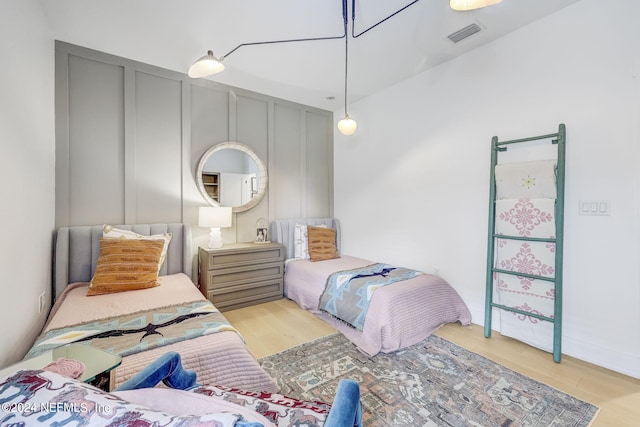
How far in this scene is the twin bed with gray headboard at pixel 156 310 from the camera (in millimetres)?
1360

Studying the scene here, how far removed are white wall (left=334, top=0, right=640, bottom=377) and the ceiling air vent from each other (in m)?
0.31

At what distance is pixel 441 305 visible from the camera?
102 inches

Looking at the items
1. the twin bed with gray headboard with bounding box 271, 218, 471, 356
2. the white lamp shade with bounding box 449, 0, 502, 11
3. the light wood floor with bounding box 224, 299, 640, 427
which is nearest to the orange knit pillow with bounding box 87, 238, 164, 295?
the light wood floor with bounding box 224, 299, 640, 427

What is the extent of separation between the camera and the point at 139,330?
1551 millimetres

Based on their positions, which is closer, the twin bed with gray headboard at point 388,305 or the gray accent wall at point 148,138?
the twin bed with gray headboard at point 388,305

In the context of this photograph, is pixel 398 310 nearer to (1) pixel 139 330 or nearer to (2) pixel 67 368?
(1) pixel 139 330

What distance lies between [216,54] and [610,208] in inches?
138

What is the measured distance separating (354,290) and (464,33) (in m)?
2.43

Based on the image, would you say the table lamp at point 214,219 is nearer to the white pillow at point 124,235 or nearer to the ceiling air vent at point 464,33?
the white pillow at point 124,235

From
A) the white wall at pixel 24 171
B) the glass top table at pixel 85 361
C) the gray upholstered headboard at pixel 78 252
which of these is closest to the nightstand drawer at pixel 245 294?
the gray upholstered headboard at pixel 78 252

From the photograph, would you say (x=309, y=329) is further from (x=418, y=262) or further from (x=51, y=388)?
(x=51, y=388)

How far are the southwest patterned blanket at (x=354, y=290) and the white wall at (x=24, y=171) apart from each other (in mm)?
2155

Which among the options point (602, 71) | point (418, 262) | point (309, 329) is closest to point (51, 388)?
point (309, 329)

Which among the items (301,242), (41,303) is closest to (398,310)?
(301,242)
